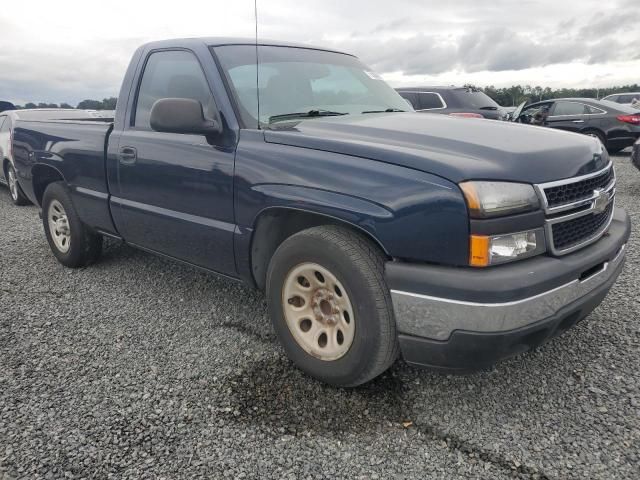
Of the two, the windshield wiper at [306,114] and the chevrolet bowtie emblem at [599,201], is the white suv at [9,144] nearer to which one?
the windshield wiper at [306,114]

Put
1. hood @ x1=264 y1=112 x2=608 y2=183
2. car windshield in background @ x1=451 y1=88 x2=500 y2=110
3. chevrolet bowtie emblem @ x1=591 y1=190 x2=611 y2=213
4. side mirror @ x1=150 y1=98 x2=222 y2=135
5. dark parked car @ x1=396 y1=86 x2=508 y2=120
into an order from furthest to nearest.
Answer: car windshield in background @ x1=451 y1=88 x2=500 y2=110 → dark parked car @ x1=396 y1=86 x2=508 y2=120 → side mirror @ x1=150 y1=98 x2=222 y2=135 → chevrolet bowtie emblem @ x1=591 y1=190 x2=611 y2=213 → hood @ x1=264 y1=112 x2=608 y2=183

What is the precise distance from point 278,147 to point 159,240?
1341mm

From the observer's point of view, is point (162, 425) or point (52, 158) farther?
point (52, 158)

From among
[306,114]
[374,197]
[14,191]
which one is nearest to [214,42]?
[306,114]

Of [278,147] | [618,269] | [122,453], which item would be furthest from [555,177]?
[122,453]

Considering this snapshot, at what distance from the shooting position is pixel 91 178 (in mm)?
4102

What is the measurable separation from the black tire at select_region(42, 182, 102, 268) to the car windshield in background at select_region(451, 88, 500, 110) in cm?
807

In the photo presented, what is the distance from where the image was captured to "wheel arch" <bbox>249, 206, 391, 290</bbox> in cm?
275

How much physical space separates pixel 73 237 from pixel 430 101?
25.8 ft

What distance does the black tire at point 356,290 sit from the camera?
2.37 meters

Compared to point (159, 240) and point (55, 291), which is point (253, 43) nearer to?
point (159, 240)

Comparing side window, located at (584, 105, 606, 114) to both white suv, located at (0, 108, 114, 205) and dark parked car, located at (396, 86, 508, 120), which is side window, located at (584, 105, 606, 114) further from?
white suv, located at (0, 108, 114, 205)

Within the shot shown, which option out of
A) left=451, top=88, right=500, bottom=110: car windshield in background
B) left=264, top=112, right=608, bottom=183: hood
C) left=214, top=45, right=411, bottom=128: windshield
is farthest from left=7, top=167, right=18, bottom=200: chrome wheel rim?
left=451, top=88, right=500, bottom=110: car windshield in background

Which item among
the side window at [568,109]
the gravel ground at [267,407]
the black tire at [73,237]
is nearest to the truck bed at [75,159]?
the black tire at [73,237]
